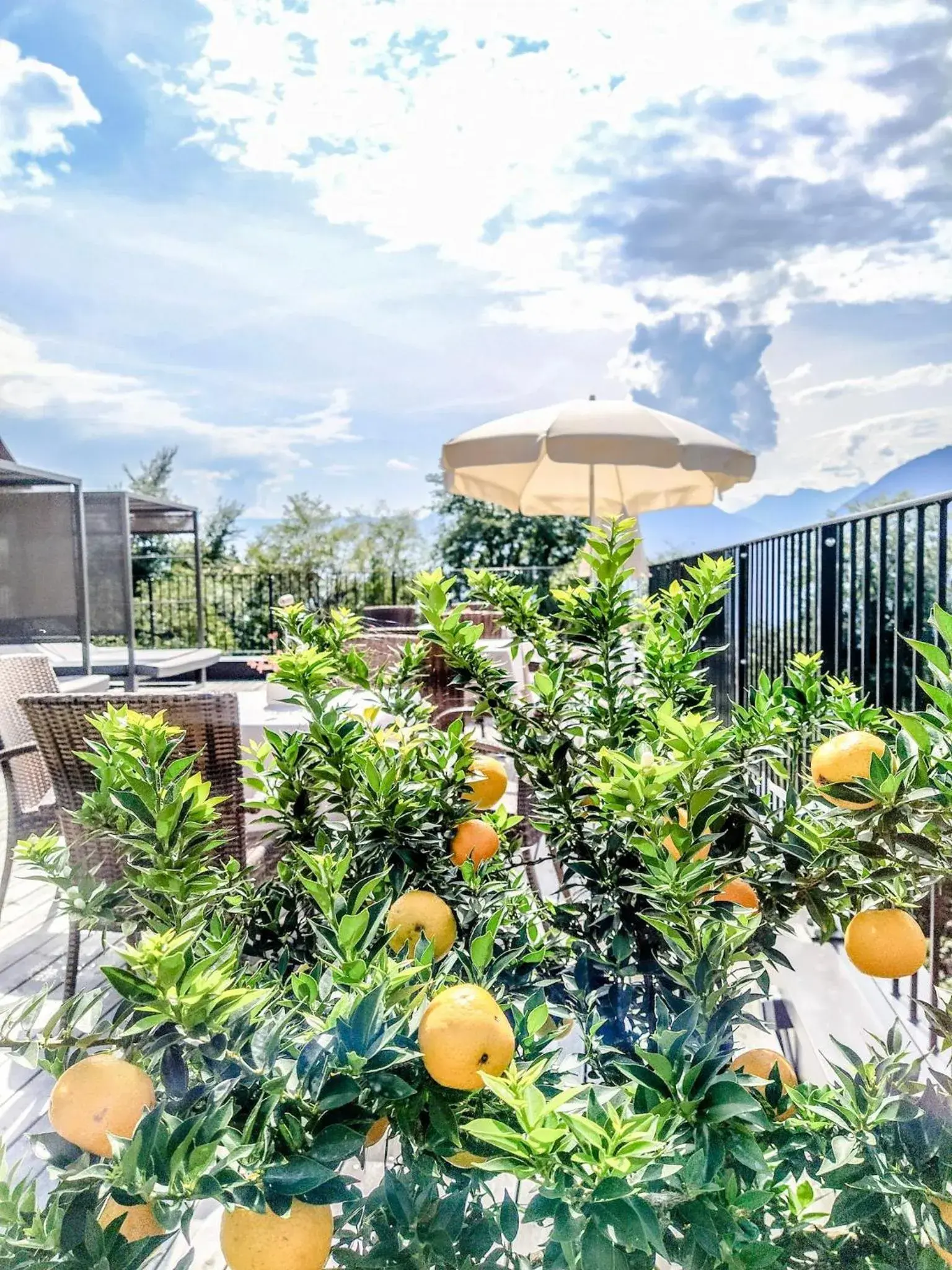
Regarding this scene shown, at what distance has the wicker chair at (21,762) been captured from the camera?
2.66 metres

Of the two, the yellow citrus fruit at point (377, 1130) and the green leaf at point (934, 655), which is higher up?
the green leaf at point (934, 655)

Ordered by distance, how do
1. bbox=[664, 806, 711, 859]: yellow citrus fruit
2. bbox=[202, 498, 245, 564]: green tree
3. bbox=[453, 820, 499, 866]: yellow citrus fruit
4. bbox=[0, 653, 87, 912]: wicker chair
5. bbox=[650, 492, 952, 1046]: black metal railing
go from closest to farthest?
bbox=[664, 806, 711, 859]: yellow citrus fruit → bbox=[453, 820, 499, 866]: yellow citrus fruit → bbox=[650, 492, 952, 1046]: black metal railing → bbox=[0, 653, 87, 912]: wicker chair → bbox=[202, 498, 245, 564]: green tree

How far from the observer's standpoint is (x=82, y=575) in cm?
632

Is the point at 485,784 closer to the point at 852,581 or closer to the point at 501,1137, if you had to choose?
the point at 501,1137

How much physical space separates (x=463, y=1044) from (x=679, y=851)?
0.23 metres

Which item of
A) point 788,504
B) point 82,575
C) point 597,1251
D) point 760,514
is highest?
point 788,504

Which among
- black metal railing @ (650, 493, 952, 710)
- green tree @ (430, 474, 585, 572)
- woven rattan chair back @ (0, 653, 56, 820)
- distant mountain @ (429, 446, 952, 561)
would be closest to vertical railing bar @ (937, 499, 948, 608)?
black metal railing @ (650, 493, 952, 710)

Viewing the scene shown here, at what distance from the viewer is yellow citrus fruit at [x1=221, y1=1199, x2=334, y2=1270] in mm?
453

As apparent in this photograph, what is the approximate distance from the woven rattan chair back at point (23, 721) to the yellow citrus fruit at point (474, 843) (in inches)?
92.0

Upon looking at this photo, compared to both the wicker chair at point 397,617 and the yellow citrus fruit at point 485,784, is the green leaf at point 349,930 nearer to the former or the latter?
the yellow citrus fruit at point 485,784

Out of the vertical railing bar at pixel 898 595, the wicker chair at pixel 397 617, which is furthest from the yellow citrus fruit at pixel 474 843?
the wicker chair at pixel 397 617

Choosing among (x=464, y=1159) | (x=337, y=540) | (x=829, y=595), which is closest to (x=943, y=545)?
(x=829, y=595)

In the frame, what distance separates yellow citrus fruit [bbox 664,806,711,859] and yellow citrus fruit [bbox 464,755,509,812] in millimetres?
243

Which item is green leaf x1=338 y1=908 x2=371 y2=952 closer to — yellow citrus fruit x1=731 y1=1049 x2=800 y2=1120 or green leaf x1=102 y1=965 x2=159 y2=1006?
green leaf x1=102 y1=965 x2=159 y2=1006
